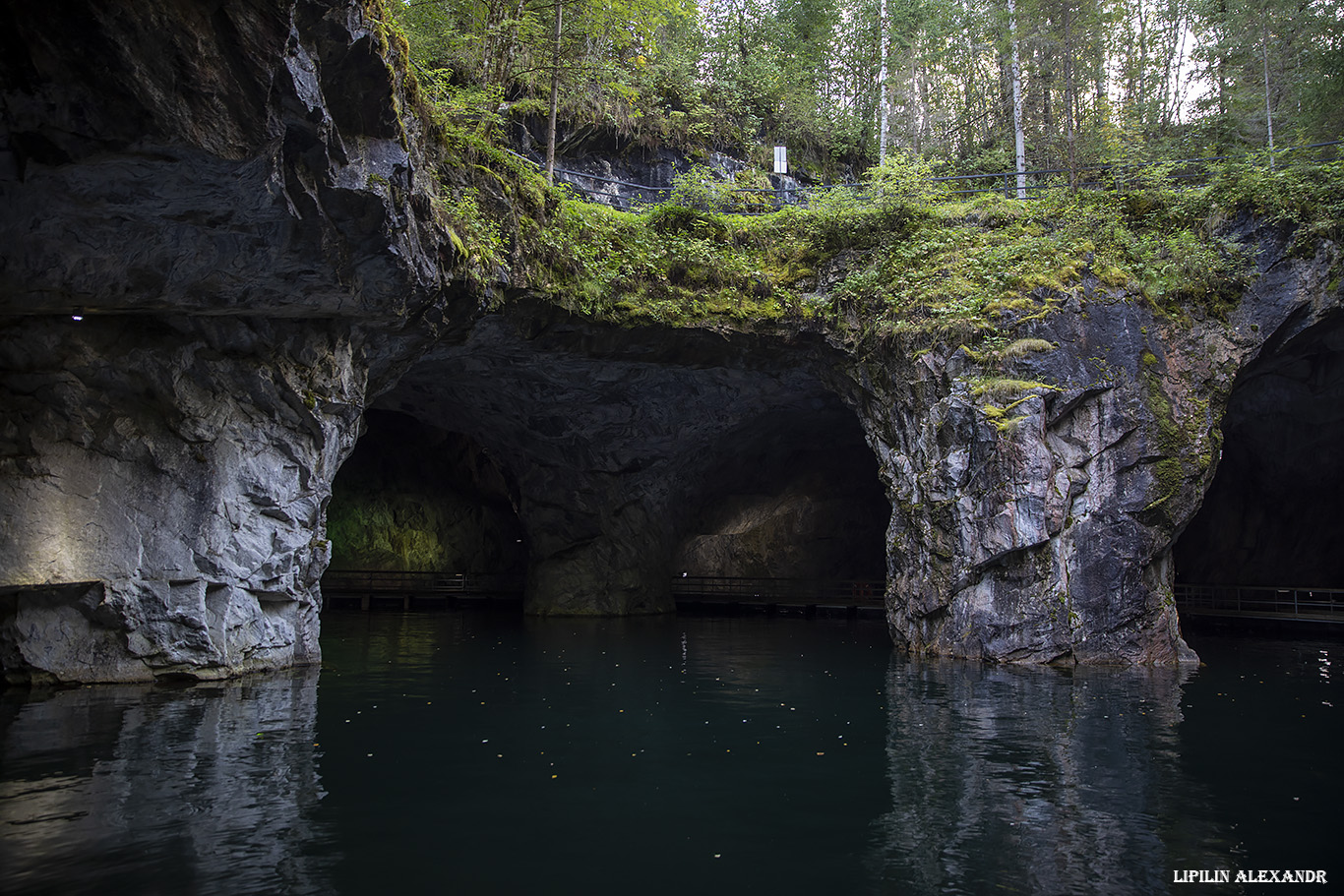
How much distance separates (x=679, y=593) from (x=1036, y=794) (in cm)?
2443

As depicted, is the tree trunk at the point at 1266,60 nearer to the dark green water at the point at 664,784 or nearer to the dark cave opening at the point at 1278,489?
the dark cave opening at the point at 1278,489

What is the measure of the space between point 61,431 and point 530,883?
33.8ft

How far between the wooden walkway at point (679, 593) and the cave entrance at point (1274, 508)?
31.4 ft

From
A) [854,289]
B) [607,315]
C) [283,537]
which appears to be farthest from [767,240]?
[283,537]

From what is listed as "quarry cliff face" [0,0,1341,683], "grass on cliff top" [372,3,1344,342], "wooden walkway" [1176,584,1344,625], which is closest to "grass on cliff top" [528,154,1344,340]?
"grass on cliff top" [372,3,1344,342]

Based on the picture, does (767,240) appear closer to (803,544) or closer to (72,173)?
(72,173)

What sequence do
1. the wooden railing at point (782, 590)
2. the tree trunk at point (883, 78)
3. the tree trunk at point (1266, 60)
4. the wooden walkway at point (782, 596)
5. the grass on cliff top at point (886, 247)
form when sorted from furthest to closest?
the tree trunk at point (883, 78) → the wooden railing at point (782, 590) → the wooden walkway at point (782, 596) → the tree trunk at point (1266, 60) → the grass on cliff top at point (886, 247)

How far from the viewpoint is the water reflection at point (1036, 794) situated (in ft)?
17.1

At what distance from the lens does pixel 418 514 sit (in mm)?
31688

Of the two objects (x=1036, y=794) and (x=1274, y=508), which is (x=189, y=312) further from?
(x=1274, y=508)

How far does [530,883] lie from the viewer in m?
4.89

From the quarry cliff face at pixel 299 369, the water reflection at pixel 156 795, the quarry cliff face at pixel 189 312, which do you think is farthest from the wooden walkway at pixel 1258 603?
the water reflection at pixel 156 795

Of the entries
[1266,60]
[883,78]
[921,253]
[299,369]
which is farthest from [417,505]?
[1266,60]

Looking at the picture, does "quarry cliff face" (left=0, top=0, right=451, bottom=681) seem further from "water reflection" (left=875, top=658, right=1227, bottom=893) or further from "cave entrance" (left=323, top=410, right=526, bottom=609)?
"cave entrance" (left=323, top=410, right=526, bottom=609)
